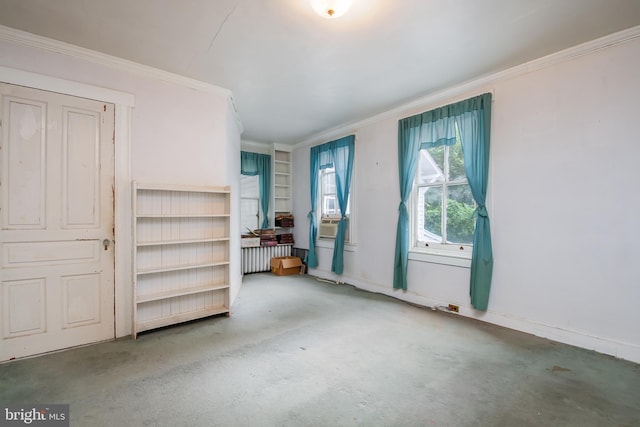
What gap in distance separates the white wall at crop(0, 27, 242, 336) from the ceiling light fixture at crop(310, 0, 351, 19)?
1899 mm

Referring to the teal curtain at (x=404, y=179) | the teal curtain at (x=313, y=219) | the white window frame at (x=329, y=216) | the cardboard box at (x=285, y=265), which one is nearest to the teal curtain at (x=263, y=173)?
the cardboard box at (x=285, y=265)

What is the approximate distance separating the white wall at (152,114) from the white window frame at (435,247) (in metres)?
2.56

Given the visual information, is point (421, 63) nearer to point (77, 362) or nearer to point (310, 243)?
point (310, 243)

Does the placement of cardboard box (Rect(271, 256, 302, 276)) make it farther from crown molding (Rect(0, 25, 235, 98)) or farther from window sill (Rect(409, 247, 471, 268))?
crown molding (Rect(0, 25, 235, 98))

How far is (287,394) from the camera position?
190 centimetres

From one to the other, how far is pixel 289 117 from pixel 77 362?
151 inches

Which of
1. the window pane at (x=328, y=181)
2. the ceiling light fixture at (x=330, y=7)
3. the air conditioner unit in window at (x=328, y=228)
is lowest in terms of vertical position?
the air conditioner unit in window at (x=328, y=228)

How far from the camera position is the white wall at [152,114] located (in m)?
2.48

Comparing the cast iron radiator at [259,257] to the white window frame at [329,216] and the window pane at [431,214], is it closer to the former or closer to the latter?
the white window frame at [329,216]

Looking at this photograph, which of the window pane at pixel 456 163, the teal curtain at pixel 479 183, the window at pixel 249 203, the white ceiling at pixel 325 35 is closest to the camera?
the white ceiling at pixel 325 35

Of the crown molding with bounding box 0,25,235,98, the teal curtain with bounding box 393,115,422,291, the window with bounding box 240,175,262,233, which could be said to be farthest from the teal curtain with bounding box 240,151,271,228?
the teal curtain with bounding box 393,115,422,291

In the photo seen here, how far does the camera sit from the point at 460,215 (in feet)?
11.5

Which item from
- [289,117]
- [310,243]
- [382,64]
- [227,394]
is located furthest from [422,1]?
[310,243]

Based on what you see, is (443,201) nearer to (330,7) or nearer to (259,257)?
(330,7)
